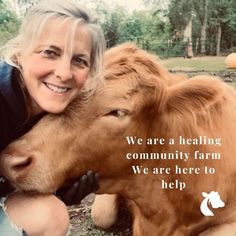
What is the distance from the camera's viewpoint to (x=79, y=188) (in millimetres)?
1830

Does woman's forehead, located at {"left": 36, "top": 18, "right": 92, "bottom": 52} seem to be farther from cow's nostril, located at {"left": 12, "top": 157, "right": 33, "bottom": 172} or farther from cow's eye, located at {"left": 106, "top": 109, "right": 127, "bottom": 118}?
cow's nostril, located at {"left": 12, "top": 157, "right": 33, "bottom": 172}

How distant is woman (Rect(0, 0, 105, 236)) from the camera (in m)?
1.65

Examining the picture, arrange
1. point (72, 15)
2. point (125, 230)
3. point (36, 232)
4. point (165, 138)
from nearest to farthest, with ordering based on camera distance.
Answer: point (72, 15), point (36, 232), point (165, 138), point (125, 230)

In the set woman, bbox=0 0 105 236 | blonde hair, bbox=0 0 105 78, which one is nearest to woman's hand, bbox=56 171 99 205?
woman, bbox=0 0 105 236

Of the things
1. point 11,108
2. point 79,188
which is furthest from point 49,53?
point 79,188

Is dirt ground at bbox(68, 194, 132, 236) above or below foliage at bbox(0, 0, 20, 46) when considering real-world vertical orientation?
below

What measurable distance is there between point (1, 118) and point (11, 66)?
0.52 feet

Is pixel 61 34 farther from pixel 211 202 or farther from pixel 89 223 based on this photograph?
pixel 89 223

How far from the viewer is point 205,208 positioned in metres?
2.02

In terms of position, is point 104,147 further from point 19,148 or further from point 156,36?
point 156,36

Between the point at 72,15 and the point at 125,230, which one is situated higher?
the point at 72,15

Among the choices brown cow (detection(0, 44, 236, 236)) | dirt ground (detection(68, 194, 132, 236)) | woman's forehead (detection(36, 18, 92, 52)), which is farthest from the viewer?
dirt ground (detection(68, 194, 132, 236))

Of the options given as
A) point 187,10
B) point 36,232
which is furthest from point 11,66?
point 187,10

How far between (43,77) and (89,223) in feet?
2.72
